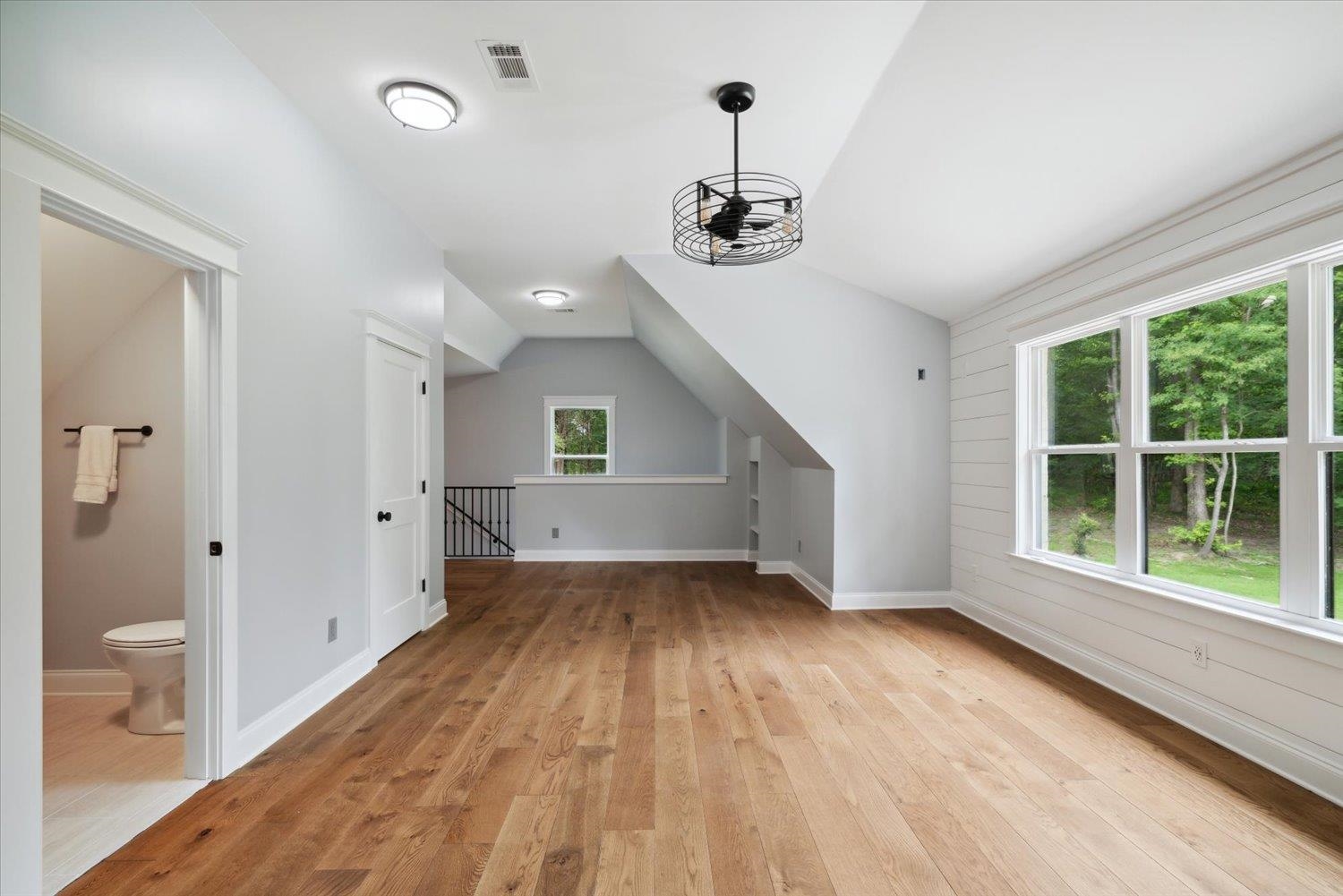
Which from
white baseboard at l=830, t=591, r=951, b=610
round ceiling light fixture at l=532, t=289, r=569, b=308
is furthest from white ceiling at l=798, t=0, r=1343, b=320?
round ceiling light fixture at l=532, t=289, r=569, b=308

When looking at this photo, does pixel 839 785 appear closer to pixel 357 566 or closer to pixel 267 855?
pixel 267 855

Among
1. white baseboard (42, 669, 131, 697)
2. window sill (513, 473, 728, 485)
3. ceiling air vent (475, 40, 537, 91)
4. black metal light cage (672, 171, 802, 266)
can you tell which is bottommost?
white baseboard (42, 669, 131, 697)

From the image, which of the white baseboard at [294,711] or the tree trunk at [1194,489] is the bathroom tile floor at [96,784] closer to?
the white baseboard at [294,711]

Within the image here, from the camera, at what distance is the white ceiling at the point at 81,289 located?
9.31 feet

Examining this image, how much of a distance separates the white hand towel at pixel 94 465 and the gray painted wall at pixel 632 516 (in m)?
4.54

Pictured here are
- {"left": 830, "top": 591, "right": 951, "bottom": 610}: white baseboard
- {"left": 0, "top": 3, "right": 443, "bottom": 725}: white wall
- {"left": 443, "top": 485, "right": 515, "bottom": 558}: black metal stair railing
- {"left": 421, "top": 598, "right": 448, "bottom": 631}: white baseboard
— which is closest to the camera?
{"left": 0, "top": 3, "right": 443, "bottom": 725}: white wall

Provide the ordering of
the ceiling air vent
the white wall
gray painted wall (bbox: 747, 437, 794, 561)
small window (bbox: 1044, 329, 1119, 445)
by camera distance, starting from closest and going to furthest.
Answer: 1. the white wall
2. the ceiling air vent
3. small window (bbox: 1044, 329, 1119, 445)
4. gray painted wall (bbox: 747, 437, 794, 561)

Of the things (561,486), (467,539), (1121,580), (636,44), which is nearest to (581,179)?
(636,44)

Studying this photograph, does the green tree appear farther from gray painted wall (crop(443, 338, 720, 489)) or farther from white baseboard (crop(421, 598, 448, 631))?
gray painted wall (crop(443, 338, 720, 489))

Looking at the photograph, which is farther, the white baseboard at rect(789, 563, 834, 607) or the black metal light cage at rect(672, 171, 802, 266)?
the white baseboard at rect(789, 563, 834, 607)

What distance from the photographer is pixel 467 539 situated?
956 centimetres

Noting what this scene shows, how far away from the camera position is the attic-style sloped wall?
5.15 metres

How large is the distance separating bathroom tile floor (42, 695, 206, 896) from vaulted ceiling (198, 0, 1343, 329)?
280cm

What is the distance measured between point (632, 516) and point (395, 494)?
3778 millimetres
